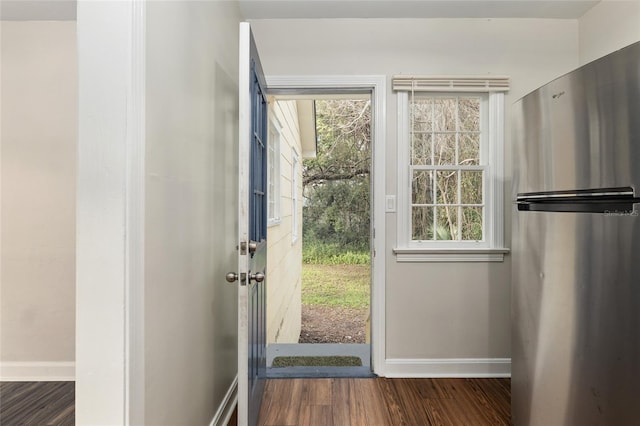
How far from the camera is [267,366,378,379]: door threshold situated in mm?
2402

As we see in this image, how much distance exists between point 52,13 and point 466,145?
10.1ft

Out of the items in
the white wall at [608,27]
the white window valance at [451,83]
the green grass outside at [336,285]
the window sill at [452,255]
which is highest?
the white wall at [608,27]

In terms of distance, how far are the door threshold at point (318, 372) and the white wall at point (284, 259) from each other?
3.17 feet

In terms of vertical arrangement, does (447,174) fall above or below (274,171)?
below

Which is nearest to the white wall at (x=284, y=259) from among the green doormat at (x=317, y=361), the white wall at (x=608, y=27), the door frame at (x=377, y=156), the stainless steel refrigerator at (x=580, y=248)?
the green doormat at (x=317, y=361)

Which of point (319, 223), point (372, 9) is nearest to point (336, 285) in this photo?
point (319, 223)

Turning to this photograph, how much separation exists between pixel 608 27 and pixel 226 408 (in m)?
3.39

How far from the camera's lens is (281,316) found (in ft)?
13.2

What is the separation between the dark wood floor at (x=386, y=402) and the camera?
1.94 m

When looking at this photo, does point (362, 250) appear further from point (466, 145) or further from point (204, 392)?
point (204, 392)

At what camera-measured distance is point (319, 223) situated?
6629 mm

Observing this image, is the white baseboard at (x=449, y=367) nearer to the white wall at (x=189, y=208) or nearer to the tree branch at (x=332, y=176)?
the white wall at (x=189, y=208)

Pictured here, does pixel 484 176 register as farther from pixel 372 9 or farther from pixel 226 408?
pixel 226 408

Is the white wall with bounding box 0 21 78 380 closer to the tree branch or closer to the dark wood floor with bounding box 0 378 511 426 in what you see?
the dark wood floor with bounding box 0 378 511 426
